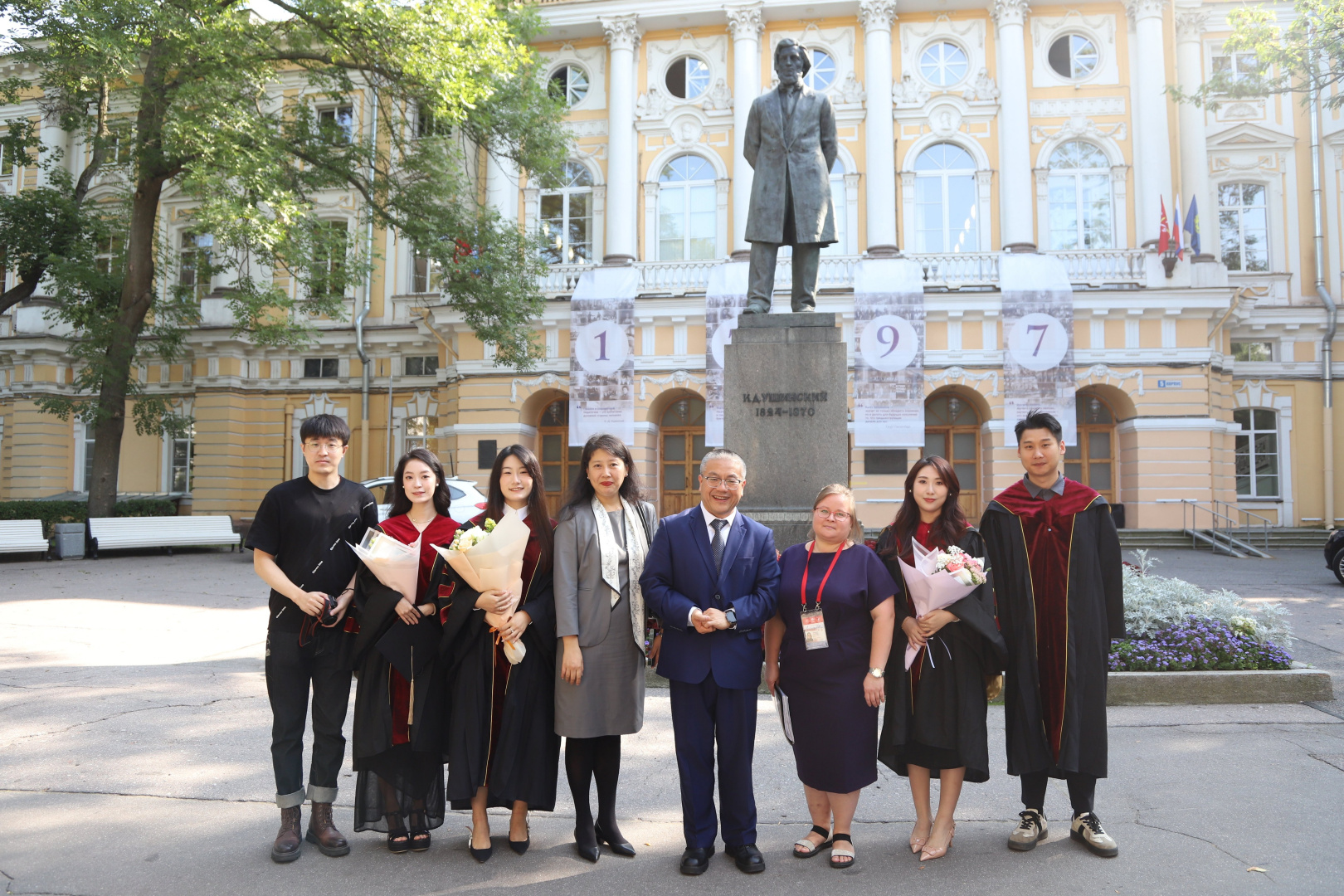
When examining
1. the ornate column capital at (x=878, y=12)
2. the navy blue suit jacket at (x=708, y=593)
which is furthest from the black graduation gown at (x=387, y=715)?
the ornate column capital at (x=878, y=12)

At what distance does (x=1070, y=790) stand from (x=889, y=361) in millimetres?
17520

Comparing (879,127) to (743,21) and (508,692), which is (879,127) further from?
(508,692)

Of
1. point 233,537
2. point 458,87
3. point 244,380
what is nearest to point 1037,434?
point 458,87

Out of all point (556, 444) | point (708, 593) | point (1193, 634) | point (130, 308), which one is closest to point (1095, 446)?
point (556, 444)

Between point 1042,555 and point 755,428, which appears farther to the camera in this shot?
point 755,428

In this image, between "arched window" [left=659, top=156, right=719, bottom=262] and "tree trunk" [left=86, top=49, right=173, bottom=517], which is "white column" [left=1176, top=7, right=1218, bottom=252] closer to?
"arched window" [left=659, top=156, right=719, bottom=262]

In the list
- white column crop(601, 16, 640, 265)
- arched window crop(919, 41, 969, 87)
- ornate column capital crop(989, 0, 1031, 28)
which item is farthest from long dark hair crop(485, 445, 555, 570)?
ornate column capital crop(989, 0, 1031, 28)

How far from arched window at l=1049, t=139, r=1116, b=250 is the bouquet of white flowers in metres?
22.8

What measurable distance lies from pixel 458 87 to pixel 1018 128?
14695 millimetres

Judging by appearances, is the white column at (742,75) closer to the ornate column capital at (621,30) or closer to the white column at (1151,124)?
the ornate column capital at (621,30)

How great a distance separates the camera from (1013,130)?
22.9 meters

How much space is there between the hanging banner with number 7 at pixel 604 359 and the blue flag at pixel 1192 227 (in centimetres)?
1335

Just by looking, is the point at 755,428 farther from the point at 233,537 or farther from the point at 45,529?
the point at 45,529

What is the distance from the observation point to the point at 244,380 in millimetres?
26422
